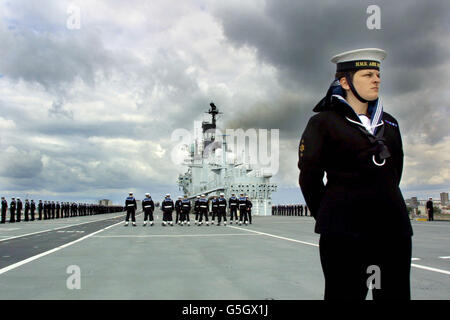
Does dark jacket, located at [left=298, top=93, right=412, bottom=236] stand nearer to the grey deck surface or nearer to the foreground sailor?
the foreground sailor

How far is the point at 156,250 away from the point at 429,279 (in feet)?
19.4

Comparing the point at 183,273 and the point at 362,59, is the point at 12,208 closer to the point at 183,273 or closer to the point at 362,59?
the point at 183,273

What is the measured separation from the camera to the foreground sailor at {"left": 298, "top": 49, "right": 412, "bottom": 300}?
6.45 feet

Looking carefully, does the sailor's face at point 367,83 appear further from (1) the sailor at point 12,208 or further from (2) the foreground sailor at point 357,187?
(1) the sailor at point 12,208

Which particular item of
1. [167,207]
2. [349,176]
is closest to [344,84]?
[349,176]

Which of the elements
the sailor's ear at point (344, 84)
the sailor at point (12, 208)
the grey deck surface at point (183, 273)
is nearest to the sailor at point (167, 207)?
the grey deck surface at point (183, 273)

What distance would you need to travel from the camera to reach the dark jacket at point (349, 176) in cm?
198

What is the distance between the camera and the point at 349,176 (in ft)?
6.70

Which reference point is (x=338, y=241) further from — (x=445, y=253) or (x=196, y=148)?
(x=196, y=148)

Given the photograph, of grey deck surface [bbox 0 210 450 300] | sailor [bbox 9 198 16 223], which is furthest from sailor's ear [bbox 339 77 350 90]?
sailor [bbox 9 198 16 223]
